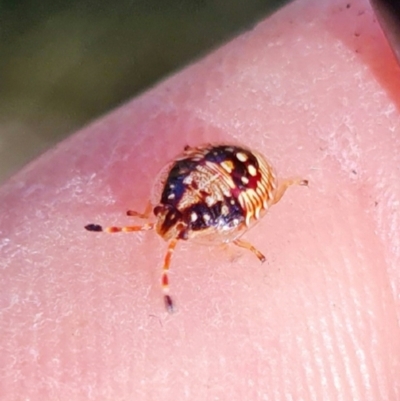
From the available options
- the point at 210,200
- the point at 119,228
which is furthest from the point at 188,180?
the point at 119,228

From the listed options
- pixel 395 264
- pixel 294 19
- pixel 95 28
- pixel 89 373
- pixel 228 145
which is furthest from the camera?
pixel 95 28

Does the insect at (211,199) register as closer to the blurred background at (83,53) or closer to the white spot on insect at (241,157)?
the white spot on insect at (241,157)

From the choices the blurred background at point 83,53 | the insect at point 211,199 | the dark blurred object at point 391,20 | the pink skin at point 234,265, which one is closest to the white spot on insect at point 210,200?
the insect at point 211,199

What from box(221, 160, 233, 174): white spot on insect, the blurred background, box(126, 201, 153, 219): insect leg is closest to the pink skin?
box(126, 201, 153, 219): insect leg

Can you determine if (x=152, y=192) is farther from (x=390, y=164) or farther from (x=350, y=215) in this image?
(x=390, y=164)

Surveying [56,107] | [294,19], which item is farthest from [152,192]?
[56,107]

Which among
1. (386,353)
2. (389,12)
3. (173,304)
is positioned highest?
(389,12)
